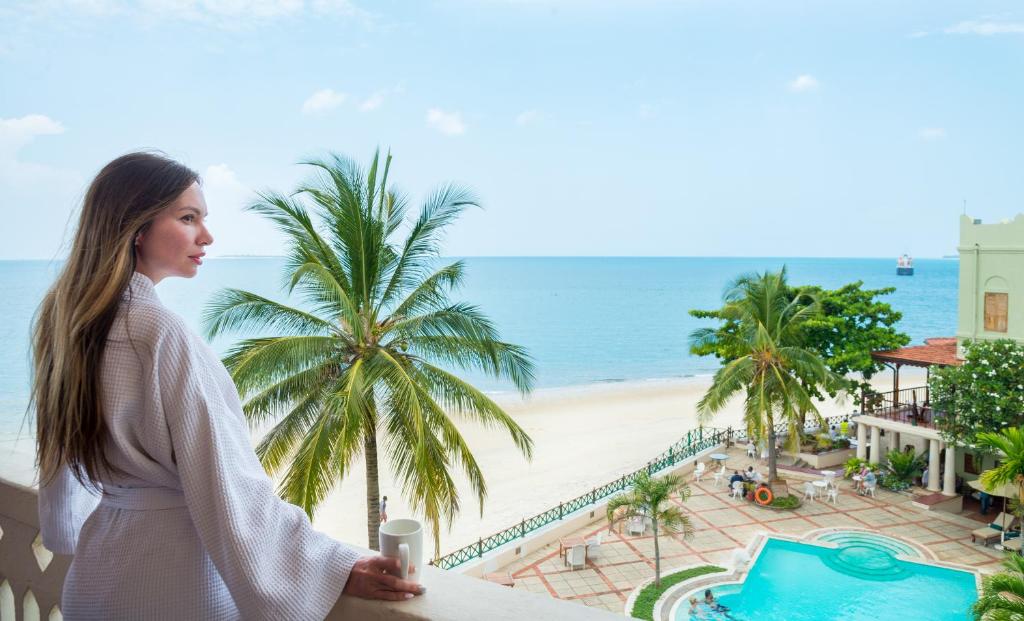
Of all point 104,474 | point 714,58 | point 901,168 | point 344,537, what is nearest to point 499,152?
point 714,58

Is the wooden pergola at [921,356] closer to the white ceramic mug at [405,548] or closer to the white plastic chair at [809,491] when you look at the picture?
the white plastic chair at [809,491]

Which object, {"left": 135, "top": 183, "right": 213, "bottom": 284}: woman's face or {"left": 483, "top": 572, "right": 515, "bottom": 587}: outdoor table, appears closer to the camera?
{"left": 135, "top": 183, "right": 213, "bottom": 284}: woman's face

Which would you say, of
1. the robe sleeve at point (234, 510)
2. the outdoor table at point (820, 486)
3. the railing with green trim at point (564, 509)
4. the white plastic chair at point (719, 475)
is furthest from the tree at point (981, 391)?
the robe sleeve at point (234, 510)

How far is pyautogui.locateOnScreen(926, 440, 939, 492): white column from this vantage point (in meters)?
17.9

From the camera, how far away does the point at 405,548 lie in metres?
1.42

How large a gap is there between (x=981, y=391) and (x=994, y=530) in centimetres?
292

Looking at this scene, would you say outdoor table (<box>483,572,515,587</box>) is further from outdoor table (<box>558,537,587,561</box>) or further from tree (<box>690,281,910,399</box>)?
tree (<box>690,281,910,399</box>)

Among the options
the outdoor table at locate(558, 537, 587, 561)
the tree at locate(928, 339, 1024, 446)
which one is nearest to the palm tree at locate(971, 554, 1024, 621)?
the outdoor table at locate(558, 537, 587, 561)

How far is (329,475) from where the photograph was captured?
806cm

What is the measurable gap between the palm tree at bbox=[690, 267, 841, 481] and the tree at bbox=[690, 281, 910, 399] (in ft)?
5.27

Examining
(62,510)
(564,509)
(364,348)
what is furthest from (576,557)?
(62,510)

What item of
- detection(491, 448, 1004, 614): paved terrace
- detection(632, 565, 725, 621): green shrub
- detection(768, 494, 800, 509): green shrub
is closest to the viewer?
detection(632, 565, 725, 621): green shrub

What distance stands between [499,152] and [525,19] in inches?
682

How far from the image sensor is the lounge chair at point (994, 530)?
1513cm
